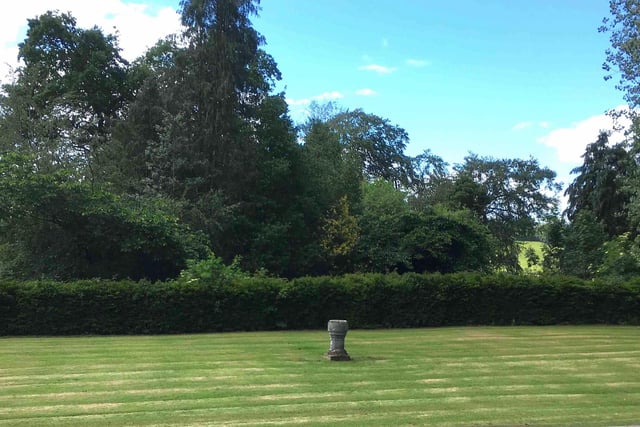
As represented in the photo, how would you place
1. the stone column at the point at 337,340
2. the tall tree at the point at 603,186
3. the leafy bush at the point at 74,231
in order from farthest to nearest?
the tall tree at the point at 603,186 → the leafy bush at the point at 74,231 → the stone column at the point at 337,340

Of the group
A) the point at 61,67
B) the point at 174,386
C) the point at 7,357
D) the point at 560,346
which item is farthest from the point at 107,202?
the point at 61,67

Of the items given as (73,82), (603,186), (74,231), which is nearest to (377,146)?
(603,186)

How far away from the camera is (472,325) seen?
18.5 m

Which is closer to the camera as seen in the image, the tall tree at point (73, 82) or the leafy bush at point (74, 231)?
the leafy bush at point (74, 231)

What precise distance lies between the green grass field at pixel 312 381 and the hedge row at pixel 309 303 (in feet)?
3.90

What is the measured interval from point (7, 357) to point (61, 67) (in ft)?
95.6

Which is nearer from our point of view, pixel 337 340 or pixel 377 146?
pixel 337 340

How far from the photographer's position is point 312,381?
9297 mm

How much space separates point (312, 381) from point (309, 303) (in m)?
7.89

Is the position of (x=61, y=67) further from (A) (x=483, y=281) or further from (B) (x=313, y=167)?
(A) (x=483, y=281)

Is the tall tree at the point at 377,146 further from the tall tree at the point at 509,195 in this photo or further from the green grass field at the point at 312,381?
the green grass field at the point at 312,381

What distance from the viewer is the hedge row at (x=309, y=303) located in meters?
15.3

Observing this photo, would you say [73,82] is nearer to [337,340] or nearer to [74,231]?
[74,231]

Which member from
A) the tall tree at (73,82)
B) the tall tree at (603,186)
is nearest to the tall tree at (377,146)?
the tall tree at (603,186)
